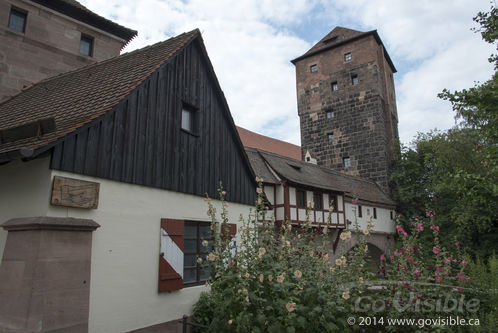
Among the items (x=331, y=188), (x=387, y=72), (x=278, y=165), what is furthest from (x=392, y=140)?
(x=278, y=165)

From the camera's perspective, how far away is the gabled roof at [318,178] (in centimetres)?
1675

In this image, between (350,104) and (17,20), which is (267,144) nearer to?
(350,104)

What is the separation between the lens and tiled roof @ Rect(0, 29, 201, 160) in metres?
5.76

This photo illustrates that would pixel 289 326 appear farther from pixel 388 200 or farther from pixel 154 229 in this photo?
pixel 388 200

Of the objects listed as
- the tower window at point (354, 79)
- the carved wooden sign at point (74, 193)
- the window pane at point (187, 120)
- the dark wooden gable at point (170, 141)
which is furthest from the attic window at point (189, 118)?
the tower window at point (354, 79)

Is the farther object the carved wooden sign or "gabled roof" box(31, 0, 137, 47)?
"gabled roof" box(31, 0, 137, 47)

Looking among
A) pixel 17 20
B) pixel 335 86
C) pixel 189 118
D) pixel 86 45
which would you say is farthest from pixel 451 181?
pixel 17 20

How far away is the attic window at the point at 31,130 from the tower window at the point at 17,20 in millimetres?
7136

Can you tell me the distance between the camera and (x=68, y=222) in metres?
5.10

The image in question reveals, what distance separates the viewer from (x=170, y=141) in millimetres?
7262

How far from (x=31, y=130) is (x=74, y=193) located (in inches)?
46.1

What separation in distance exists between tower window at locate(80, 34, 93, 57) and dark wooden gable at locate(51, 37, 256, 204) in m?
6.10

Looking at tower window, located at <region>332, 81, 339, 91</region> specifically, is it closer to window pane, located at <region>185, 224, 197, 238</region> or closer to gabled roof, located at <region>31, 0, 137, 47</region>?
gabled roof, located at <region>31, 0, 137, 47</region>

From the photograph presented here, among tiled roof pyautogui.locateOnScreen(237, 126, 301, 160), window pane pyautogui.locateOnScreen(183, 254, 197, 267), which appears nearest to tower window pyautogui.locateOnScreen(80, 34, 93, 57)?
window pane pyautogui.locateOnScreen(183, 254, 197, 267)
